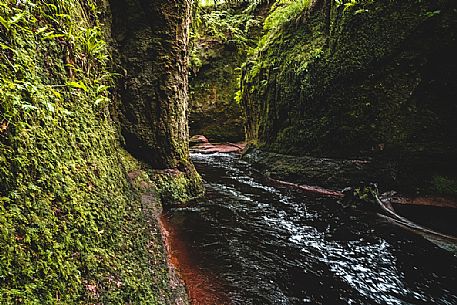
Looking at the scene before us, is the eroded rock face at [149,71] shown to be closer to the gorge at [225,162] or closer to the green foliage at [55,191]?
the gorge at [225,162]

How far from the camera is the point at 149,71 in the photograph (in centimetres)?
594

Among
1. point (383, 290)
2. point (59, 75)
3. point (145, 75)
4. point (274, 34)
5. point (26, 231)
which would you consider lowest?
point (383, 290)

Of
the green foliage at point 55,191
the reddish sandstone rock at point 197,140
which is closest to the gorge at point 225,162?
the green foliage at point 55,191

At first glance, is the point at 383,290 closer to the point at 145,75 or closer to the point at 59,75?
the point at 59,75

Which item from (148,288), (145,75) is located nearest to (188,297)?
(148,288)

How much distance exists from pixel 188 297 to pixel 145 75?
447 cm

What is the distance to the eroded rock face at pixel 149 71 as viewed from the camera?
18.9 feet

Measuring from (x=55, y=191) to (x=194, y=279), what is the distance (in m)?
2.14

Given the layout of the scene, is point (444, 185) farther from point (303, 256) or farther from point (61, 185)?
point (61, 185)

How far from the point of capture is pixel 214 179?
349 inches

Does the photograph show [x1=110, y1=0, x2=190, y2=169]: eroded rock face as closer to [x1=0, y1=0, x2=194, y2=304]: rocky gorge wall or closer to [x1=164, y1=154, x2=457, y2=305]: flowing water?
[x1=0, y1=0, x2=194, y2=304]: rocky gorge wall

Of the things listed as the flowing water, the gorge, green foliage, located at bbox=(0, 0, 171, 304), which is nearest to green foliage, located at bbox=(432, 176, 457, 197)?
the gorge

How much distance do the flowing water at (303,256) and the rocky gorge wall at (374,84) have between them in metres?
2.09

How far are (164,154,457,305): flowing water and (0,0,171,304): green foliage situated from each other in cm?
110
